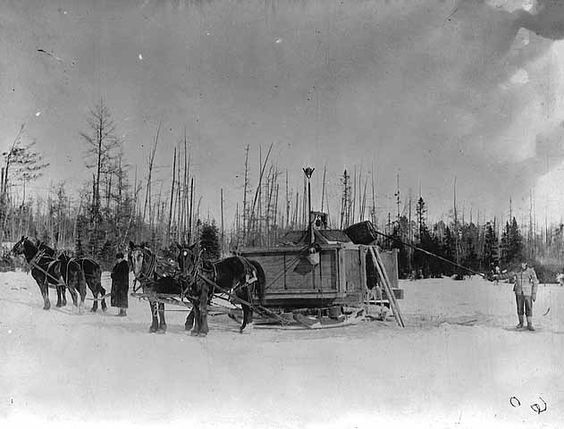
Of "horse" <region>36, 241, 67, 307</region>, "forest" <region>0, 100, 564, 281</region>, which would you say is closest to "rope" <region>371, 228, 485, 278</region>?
"forest" <region>0, 100, 564, 281</region>

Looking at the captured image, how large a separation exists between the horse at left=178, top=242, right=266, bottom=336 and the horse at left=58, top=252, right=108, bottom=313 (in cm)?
46

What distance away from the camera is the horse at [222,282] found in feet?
10.3

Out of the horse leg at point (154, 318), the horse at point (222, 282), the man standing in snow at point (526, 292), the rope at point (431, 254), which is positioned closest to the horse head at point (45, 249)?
the horse leg at point (154, 318)

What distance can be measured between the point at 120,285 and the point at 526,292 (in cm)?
223

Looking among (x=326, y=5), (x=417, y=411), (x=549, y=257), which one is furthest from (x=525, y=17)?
(x=417, y=411)

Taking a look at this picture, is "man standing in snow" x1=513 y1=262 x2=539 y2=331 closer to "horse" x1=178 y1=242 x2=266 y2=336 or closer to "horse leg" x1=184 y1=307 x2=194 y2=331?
"horse" x1=178 y1=242 x2=266 y2=336

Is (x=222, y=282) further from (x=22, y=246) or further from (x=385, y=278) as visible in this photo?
(x=22, y=246)

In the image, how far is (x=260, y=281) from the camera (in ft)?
11.0

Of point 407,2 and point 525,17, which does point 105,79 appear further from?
point 525,17

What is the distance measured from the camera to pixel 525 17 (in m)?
3.21

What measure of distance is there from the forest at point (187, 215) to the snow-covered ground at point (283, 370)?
0.22m

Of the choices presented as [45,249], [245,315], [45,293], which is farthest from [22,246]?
[245,315]

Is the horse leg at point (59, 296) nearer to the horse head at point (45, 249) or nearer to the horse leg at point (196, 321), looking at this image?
the horse head at point (45, 249)

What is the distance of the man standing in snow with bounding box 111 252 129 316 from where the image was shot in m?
3.16
